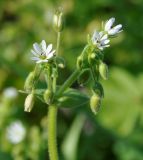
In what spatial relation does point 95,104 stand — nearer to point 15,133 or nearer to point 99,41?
point 99,41

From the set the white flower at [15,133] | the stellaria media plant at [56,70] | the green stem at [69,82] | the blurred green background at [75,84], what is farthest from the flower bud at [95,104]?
the white flower at [15,133]

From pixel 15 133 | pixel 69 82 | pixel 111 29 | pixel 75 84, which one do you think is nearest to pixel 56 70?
pixel 69 82

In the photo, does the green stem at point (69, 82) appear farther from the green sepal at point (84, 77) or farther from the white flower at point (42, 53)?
the white flower at point (42, 53)

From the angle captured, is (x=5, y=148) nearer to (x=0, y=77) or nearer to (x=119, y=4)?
(x=0, y=77)

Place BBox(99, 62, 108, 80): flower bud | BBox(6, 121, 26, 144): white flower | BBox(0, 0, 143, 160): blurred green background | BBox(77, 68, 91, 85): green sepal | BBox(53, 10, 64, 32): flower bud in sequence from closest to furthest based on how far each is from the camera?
BBox(99, 62, 108, 80): flower bud < BBox(77, 68, 91, 85): green sepal < BBox(53, 10, 64, 32): flower bud < BBox(6, 121, 26, 144): white flower < BBox(0, 0, 143, 160): blurred green background

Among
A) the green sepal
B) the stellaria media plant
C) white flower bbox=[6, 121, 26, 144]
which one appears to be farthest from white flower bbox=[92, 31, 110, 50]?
white flower bbox=[6, 121, 26, 144]

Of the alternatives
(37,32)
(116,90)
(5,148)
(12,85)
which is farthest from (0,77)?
(5,148)

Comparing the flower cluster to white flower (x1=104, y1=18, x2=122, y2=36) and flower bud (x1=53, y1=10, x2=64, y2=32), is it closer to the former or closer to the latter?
white flower (x1=104, y1=18, x2=122, y2=36)
